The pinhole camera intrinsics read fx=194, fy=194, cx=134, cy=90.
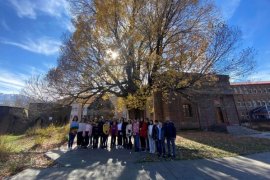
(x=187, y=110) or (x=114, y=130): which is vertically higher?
(x=187, y=110)

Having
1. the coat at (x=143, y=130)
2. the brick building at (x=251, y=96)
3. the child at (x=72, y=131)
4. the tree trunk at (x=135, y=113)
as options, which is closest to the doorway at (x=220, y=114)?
the tree trunk at (x=135, y=113)

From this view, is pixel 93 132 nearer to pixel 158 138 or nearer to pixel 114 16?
pixel 158 138

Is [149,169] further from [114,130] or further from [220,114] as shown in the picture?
[220,114]

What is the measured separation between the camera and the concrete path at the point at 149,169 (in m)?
6.89

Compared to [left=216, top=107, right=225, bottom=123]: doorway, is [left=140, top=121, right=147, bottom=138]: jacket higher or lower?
lower

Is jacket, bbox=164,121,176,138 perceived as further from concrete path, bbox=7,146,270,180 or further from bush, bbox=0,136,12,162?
bush, bbox=0,136,12,162

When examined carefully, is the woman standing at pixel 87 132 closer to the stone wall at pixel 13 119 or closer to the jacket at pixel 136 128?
the jacket at pixel 136 128

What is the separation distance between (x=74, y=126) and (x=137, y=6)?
1036cm

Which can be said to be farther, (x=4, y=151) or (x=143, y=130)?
(x=143, y=130)

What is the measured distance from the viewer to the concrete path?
689 cm

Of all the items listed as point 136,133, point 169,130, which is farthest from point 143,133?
point 169,130

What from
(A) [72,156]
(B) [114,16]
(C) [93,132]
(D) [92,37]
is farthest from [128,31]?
(A) [72,156]

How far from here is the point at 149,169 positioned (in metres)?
7.75

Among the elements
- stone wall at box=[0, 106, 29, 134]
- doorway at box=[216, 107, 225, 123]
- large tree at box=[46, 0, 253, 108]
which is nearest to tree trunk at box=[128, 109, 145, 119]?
large tree at box=[46, 0, 253, 108]
